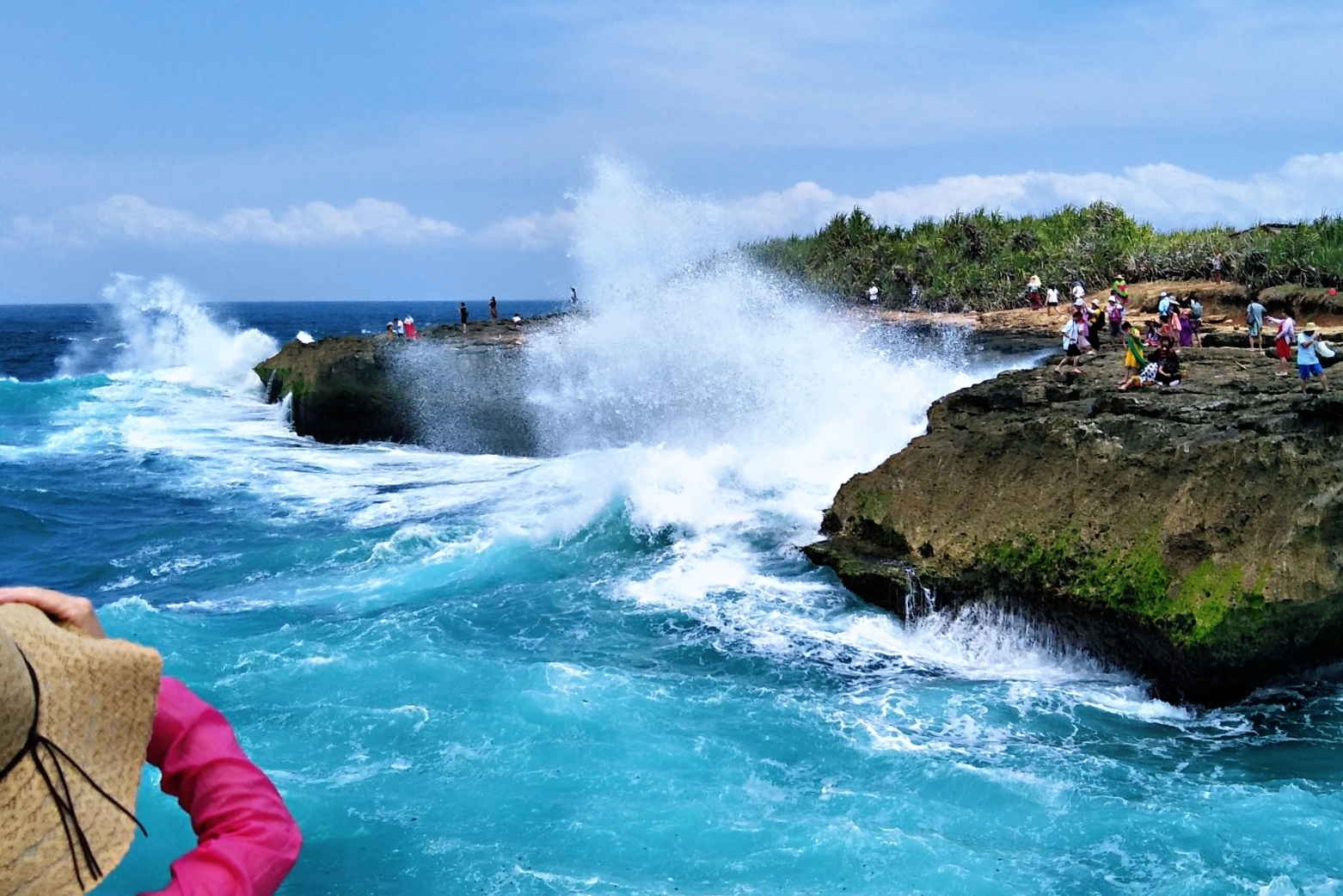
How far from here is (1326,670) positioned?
1005cm

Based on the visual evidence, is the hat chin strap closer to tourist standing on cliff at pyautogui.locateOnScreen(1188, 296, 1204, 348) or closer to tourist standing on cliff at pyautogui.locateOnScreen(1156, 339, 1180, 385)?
tourist standing on cliff at pyautogui.locateOnScreen(1156, 339, 1180, 385)

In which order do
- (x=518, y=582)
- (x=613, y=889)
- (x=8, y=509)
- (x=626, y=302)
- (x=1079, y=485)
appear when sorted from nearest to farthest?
(x=613, y=889) → (x=1079, y=485) → (x=518, y=582) → (x=8, y=509) → (x=626, y=302)

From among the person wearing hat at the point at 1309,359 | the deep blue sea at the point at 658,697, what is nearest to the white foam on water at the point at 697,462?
the deep blue sea at the point at 658,697

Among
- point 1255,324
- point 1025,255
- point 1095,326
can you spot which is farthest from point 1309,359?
point 1025,255

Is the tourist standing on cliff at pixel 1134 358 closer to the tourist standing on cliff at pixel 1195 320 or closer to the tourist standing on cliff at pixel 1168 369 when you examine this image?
the tourist standing on cliff at pixel 1168 369

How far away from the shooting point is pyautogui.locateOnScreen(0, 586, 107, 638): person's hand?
4.80 feet

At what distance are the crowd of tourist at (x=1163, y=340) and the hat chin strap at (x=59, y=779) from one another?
13097mm

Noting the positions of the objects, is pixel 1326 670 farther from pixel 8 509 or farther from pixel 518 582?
pixel 8 509

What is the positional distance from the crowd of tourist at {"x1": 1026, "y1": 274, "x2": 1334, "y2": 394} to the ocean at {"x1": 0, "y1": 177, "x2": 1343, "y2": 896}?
125 inches

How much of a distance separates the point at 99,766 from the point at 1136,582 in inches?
399

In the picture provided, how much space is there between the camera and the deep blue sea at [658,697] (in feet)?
24.4

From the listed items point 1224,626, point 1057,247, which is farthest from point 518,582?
point 1057,247

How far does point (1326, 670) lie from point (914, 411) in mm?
10565

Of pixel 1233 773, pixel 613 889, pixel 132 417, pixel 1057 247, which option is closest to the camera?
pixel 613 889
